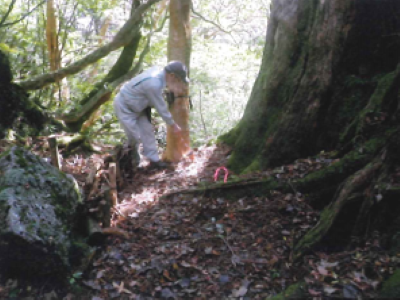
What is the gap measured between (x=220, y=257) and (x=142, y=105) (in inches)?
157

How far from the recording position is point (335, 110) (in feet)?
18.2

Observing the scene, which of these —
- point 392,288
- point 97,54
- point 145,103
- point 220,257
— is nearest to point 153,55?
point 97,54

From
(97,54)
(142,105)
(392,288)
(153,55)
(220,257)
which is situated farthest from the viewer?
(153,55)

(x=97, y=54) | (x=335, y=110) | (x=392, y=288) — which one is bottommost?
(x=392, y=288)

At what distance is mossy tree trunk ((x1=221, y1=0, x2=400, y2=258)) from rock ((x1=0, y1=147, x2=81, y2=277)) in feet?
7.97

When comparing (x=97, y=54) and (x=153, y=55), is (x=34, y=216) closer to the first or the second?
(x=97, y=54)

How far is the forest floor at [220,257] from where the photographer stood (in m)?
3.32

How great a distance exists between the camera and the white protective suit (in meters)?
7.00

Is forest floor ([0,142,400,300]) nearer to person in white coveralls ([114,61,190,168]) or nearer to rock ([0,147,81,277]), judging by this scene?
rock ([0,147,81,277])

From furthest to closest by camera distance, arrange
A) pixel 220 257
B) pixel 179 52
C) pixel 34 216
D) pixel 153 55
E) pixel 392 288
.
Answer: pixel 153 55
pixel 179 52
pixel 220 257
pixel 34 216
pixel 392 288

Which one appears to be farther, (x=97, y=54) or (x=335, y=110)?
(x=97, y=54)

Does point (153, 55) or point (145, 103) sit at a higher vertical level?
point (153, 55)

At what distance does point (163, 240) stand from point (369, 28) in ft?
13.3

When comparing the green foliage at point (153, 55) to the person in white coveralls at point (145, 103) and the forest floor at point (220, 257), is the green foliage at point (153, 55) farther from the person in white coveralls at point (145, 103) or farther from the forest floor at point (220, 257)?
the forest floor at point (220, 257)
